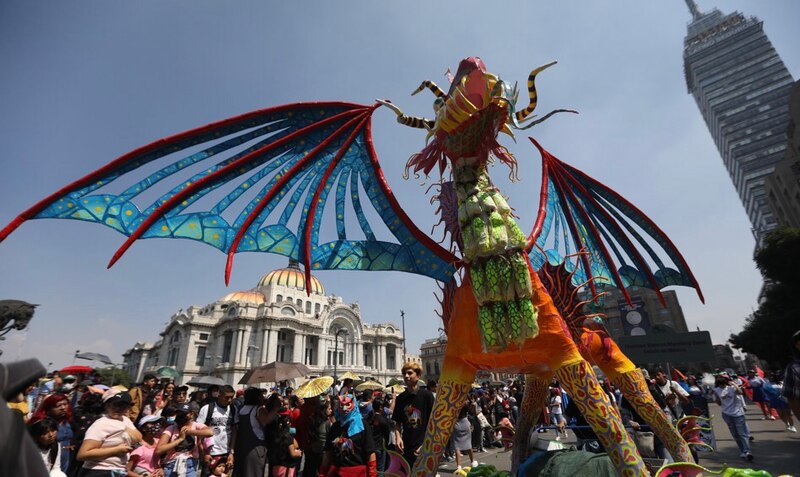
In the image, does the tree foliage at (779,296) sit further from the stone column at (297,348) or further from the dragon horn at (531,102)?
the stone column at (297,348)

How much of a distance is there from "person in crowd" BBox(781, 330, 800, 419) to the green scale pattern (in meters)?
2.50

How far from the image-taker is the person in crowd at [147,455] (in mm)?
3689

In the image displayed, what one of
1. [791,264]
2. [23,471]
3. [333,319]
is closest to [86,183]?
[23,471]

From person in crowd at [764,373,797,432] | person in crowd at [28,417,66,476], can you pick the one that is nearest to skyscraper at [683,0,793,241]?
person in crowd at [764,373,797,432]

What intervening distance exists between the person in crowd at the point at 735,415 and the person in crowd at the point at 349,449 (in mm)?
6135

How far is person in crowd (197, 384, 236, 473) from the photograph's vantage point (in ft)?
16.4

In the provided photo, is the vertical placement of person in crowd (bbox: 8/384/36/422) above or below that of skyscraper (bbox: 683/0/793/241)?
below

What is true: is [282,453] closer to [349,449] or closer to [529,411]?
[349,449]

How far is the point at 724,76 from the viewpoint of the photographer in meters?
67.2

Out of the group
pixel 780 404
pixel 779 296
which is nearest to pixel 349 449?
pixel 780 404

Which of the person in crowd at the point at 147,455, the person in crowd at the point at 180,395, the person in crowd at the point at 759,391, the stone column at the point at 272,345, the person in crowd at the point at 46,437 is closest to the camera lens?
the person in crowd at the point at 46,437

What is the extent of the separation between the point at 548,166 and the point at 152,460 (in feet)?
16.5

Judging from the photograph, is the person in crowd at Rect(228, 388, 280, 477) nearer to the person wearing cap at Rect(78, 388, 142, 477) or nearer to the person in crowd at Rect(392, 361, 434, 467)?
the person wearing cap at Rect(78, 388, 142, 477)

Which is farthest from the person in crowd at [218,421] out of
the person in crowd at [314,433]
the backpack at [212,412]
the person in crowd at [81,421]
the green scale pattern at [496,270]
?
the green scale pattern at [496,270]
